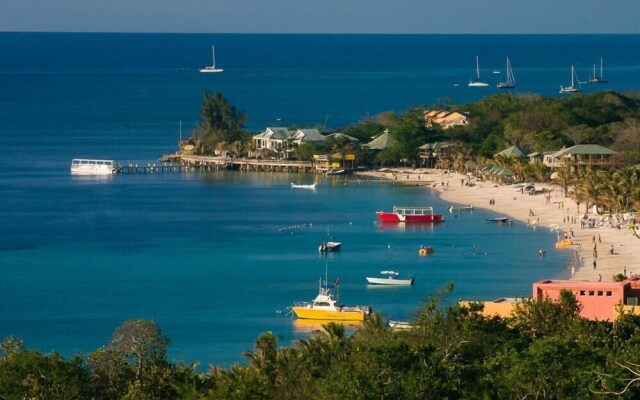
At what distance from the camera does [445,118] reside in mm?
92562

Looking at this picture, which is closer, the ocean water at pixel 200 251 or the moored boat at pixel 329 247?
the ocean water at pixel 200 251

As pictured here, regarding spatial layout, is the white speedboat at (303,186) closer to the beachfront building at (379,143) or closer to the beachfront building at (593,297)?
the beachfront building at (379,143)

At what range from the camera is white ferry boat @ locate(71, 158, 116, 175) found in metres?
87.6

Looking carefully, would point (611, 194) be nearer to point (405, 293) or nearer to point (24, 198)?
point (405, 293)

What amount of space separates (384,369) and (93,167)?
2488 inches

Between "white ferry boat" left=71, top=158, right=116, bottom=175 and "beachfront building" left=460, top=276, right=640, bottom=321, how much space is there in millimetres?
52861

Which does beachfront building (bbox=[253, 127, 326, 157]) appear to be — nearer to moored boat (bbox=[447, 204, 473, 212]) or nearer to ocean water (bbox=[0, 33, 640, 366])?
ocean water (bbox=[0, 33, 640, 366])

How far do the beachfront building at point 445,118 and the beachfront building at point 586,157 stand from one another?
13.7 meters

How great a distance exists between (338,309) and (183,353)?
5.88m

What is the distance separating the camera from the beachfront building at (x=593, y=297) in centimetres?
3628

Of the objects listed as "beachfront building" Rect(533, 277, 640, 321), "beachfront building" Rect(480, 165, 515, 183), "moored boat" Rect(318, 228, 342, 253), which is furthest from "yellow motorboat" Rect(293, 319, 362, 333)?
"beachfront building" Rect(480, 165, 515, 183)

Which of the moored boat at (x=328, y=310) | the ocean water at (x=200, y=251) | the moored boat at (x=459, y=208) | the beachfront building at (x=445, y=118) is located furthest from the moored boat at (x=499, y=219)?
the beachfront building at (x=445, y=118)

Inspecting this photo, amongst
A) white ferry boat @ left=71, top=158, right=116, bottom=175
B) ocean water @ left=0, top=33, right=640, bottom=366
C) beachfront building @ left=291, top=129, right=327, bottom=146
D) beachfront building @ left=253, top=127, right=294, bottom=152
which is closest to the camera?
ocean water @ left=0, top=33, right=640, bottom=366

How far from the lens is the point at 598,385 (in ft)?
86.5
